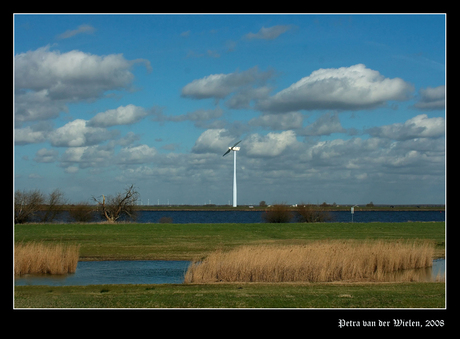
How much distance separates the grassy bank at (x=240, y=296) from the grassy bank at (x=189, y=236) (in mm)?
12535

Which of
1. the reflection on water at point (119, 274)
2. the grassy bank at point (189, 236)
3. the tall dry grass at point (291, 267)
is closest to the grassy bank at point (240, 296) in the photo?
the tall dry grass at point (291, 267)

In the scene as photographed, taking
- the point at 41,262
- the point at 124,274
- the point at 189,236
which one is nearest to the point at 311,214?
the point at 189,236

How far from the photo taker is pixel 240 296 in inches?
666

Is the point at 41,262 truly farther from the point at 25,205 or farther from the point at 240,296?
the point at 25,205

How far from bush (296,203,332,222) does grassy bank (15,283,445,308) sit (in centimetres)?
5428

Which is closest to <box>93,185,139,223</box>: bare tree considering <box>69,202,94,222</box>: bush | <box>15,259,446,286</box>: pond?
<box>69,202,94,222</box>: bush

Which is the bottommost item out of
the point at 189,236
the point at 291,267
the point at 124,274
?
the point at 124,274

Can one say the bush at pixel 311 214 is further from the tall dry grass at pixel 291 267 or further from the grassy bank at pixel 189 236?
the tall dry grass at pixel 291 267

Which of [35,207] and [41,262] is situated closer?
[41,262]

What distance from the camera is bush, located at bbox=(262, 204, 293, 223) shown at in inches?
2918

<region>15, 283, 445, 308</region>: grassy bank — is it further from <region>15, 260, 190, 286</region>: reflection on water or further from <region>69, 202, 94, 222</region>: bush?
<region>69, 202, 94, 222</region>: bush

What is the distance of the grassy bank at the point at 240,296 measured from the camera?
50.7 ft

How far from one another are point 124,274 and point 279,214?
167ft
